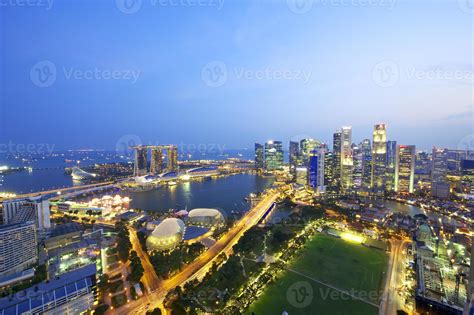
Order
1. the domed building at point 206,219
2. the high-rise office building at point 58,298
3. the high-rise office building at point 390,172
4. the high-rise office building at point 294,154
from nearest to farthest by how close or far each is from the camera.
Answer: the high-rise office building at point 58,298 → the domed building at point 206,219 → the high-rise office building at point 390,172 → the high-rise office building at point 294,154

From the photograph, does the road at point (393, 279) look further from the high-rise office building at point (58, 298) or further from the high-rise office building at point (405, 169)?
the high-rise office building at point (405, 169)

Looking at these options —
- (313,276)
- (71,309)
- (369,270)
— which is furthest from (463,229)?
(71,309)

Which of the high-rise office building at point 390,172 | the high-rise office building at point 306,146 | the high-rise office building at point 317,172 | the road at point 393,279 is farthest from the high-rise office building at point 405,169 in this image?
the road at point 393,279

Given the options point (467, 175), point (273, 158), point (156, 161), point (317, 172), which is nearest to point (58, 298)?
point (317, 172)

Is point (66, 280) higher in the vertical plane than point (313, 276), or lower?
higher

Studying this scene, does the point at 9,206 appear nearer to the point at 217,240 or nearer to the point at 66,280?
the point at 66,280

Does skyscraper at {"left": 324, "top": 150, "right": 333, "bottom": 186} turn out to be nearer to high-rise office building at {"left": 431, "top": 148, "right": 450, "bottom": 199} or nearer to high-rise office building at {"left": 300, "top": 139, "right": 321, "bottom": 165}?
high-rise office building at {"left": 300, "top": 139, "right": 321, "bottom": 165}
